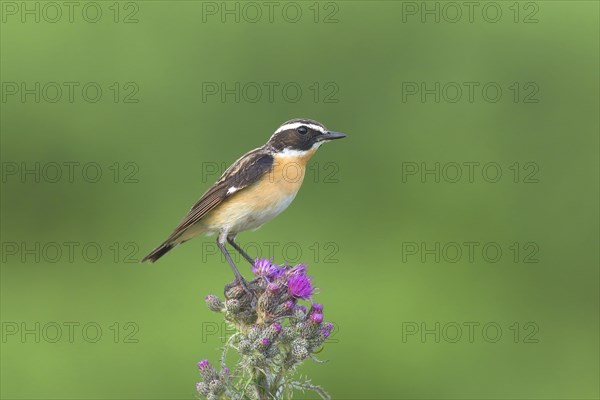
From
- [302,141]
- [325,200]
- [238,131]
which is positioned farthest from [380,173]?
Result: [302,141]

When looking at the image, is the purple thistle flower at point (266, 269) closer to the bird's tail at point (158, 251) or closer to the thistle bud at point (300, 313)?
the thistle bud at point (300, 313)

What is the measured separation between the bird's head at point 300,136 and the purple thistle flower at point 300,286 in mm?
1769

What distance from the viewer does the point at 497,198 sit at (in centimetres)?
1252

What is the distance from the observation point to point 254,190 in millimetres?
7062

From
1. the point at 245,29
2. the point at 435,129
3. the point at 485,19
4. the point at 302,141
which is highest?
the point at 485,19

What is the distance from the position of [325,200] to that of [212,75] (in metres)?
2.53

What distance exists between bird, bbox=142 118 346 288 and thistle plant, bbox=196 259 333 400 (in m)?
1.31

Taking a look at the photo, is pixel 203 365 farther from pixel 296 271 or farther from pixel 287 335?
pixel 296 271

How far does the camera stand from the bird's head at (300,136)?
719cm

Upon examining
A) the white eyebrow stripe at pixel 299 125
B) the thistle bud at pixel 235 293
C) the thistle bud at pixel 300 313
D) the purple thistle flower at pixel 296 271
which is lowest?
the thistle bud at pixel 300 313

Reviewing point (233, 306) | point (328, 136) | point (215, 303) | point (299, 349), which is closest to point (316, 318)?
point (299, 349)

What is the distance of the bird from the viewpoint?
704 cm

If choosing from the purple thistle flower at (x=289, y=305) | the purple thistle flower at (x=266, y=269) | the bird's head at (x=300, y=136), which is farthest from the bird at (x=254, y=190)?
the purple thistle flower at (x=289, y=305)

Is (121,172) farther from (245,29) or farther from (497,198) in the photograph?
(497,198)
